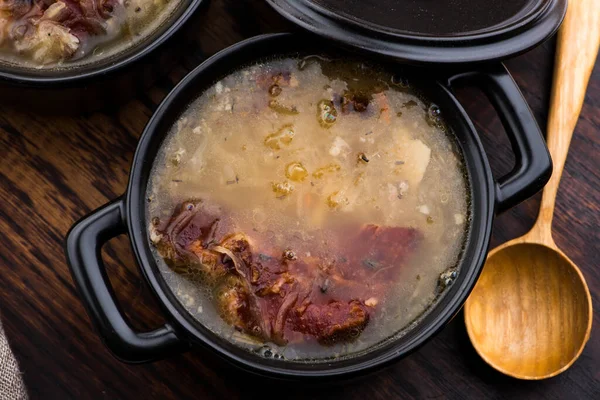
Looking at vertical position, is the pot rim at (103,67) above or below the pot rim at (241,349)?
above

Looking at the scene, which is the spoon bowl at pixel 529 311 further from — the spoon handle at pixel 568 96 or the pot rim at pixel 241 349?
the pot rim at pixel 241 349

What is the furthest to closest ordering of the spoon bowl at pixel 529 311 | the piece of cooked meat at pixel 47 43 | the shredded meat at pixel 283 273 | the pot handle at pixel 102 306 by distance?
the spoon bowl at pixel 529 311 < the piece of cooked meat at pixel 47 43 < the shredded meat at pixel 283 273 < the pot handle at pixel 102 306

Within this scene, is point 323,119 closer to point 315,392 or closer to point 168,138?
point 168,138

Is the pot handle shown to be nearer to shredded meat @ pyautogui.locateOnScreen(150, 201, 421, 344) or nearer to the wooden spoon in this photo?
shredded meat @ pyautogui.locateOnScreen(150, 201, 421, 344)

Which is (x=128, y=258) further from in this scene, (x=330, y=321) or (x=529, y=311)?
(x=529, y=311)

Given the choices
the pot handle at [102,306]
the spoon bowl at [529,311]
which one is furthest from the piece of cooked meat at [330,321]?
the spoon bowl at [529,311]

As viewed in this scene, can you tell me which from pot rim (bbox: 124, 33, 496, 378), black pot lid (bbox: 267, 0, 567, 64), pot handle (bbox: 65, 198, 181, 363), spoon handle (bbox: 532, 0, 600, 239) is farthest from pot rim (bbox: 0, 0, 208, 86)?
spoon handle (bbox: 532, 0, 600, 239)

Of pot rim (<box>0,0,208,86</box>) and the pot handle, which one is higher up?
pot rim (<box>0,0,208,86</box>)
